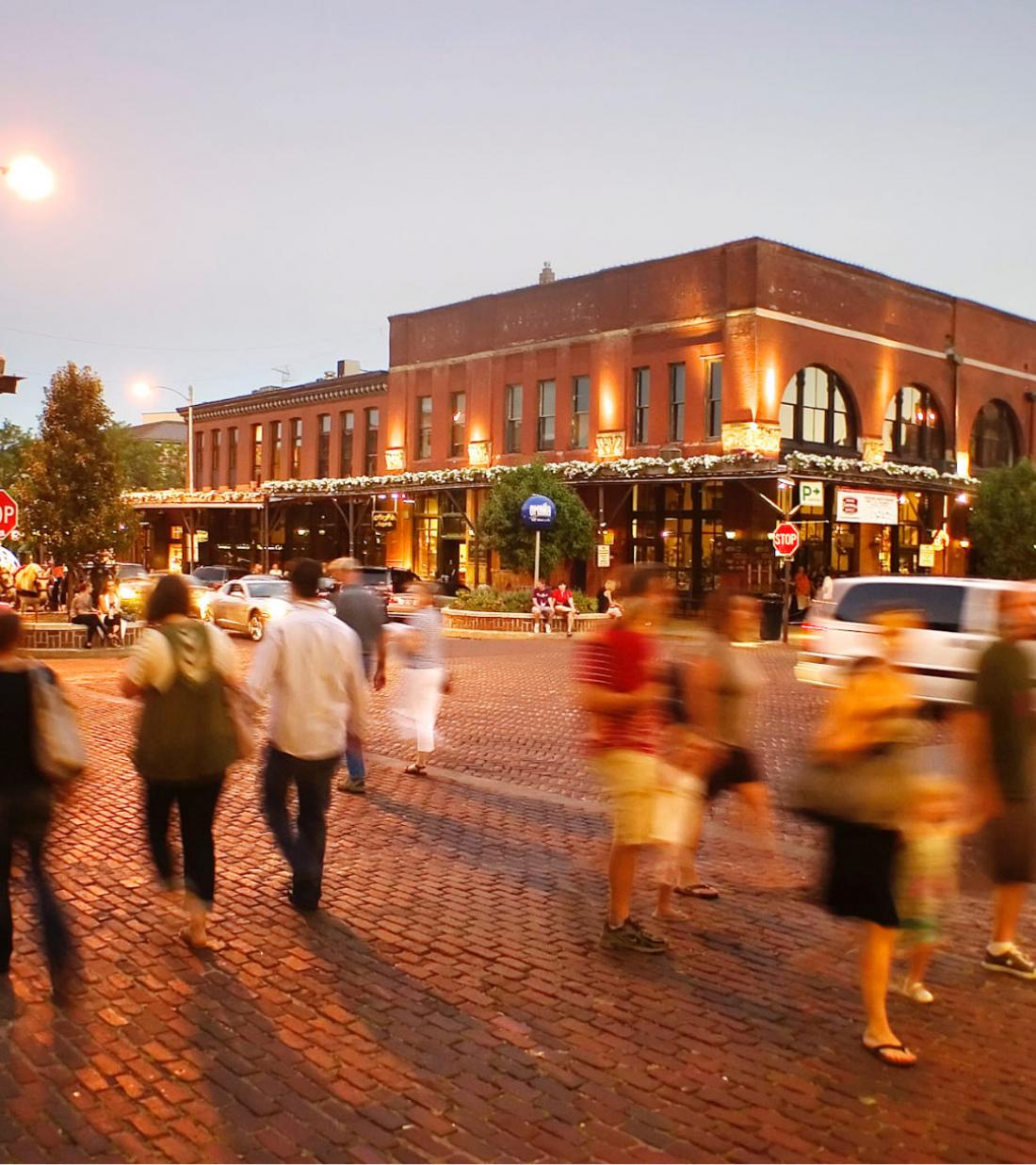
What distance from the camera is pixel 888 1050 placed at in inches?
185

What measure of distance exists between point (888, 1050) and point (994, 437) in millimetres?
44377

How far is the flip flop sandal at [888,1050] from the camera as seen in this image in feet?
15.3

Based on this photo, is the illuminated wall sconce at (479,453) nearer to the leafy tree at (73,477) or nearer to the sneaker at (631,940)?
the leafy tree at (73,477)

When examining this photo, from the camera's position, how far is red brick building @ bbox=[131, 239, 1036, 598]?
3416cm

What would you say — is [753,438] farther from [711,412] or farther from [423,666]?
[423,666]

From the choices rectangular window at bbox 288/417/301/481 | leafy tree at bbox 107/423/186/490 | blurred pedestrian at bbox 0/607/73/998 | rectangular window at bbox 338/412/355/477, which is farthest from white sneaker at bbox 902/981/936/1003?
leafy tree at bbox 107/423/186/490

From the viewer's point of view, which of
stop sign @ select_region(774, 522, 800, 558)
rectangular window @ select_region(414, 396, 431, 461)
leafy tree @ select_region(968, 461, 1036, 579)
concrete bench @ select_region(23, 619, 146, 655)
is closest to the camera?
concrete bench @ select_region(23, 619, 146, 655)

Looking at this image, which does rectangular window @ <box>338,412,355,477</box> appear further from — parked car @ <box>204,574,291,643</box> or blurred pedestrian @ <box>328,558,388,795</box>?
blurred pedestrian @ <box>328,558,388,795</box>

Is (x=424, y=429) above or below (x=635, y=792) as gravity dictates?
above

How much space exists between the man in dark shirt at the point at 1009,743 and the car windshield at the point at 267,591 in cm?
2219

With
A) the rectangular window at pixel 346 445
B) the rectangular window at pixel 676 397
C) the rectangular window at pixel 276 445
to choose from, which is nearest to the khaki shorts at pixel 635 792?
the rectangular window at pixel 676 397

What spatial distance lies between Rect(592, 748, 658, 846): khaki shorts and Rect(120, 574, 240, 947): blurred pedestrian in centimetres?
195

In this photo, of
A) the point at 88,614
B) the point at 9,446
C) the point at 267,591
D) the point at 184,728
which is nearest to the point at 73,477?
the point at 88,614

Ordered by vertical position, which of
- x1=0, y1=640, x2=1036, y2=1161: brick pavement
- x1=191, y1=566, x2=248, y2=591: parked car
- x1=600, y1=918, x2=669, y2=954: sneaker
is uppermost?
x1=191, y1=566, x2=248, y2=591: parked car
